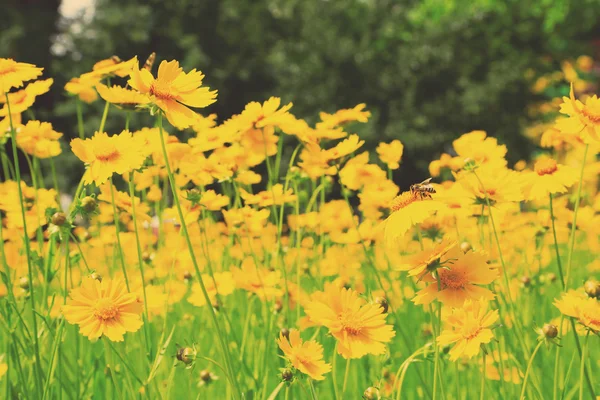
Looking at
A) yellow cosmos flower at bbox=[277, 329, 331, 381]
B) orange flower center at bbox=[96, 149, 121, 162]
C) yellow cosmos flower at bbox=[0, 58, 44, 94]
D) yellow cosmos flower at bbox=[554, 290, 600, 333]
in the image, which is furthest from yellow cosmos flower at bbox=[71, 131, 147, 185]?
yellow cosmos flower at bbox=[554, 290, 600, 333]

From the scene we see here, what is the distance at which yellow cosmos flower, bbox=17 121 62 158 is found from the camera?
134 cm

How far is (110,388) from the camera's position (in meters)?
1.27

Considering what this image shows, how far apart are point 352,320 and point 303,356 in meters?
0.08

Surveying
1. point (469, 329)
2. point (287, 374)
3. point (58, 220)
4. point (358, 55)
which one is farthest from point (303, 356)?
point (358, 55)

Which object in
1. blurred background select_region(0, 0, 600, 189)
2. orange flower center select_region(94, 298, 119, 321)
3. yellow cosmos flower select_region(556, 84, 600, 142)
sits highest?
blurred background select_region(0, 0, 600, 189)

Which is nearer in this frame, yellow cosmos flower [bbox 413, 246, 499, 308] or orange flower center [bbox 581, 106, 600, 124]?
yellow cosmos flower [bbox 413, 246, 499, 308]

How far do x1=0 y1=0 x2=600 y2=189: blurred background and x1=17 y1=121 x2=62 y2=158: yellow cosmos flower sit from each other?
5.87 meters

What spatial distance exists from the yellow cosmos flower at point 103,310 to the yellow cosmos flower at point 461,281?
35 centimetres

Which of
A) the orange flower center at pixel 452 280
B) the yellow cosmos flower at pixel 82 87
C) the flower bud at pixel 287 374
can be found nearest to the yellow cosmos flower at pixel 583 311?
the orange flower center at pixel 452 280

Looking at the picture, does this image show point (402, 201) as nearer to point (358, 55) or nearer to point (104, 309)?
point (104, 309)

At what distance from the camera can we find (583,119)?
3.02ft

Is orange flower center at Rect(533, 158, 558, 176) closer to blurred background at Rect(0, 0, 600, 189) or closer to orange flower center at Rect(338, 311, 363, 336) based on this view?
orange flower center at Rect(338, 311, 363, 336)

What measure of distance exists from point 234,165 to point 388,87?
655 centimetres

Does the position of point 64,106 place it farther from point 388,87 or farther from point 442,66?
point 442,66
